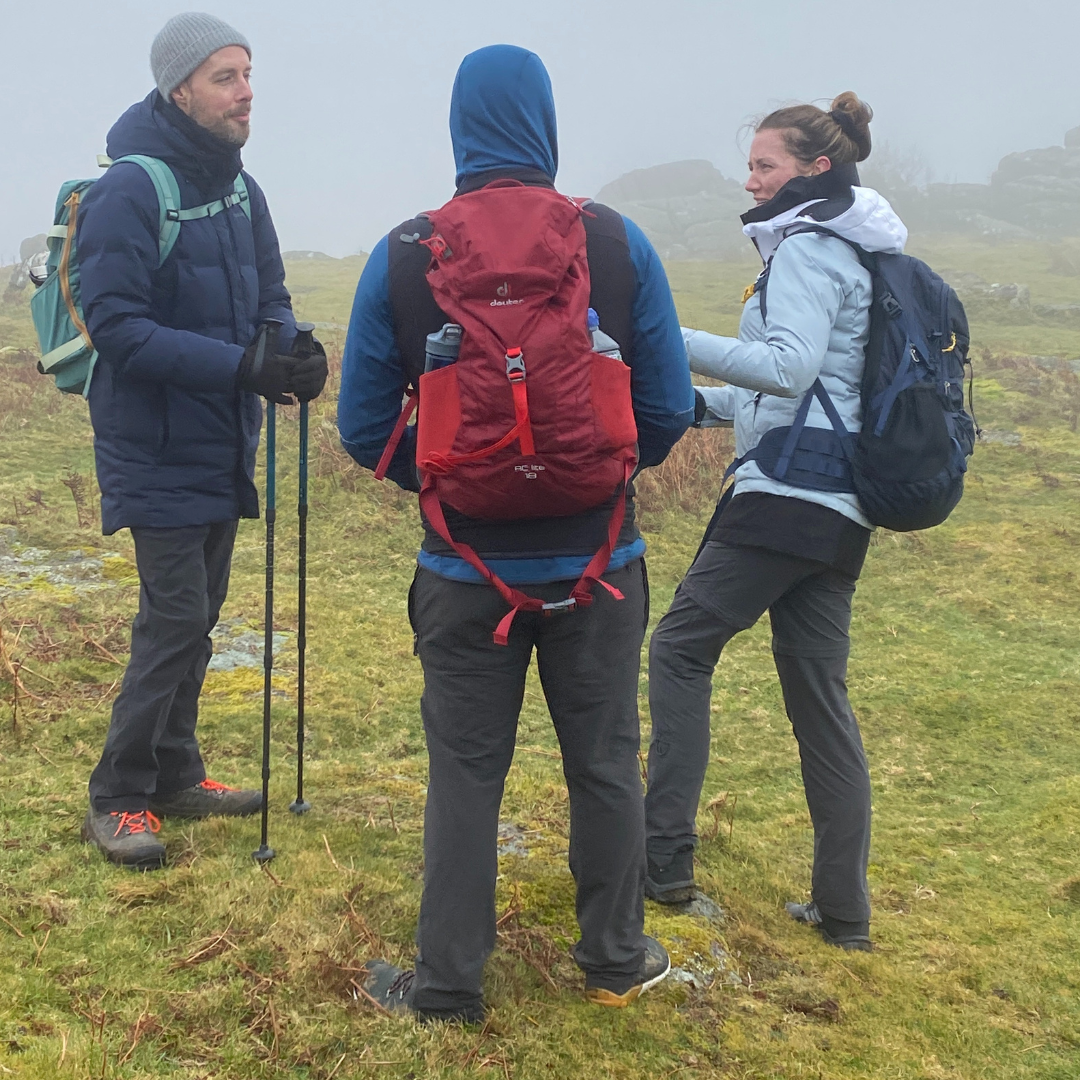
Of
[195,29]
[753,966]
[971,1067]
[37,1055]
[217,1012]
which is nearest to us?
[37,1055]

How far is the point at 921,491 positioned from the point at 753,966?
181 cm

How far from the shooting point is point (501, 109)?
272cm

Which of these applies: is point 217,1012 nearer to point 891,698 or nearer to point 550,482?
point 550,482

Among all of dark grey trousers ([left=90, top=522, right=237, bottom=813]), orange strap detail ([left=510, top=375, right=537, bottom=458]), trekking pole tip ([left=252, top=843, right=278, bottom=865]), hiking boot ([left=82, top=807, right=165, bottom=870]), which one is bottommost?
trekking pole tip ([left=252, top=843, right=278, bottom=865])

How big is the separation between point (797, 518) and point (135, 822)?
9.27ft

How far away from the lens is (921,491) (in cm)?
356

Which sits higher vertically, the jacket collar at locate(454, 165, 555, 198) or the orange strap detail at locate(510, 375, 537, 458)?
the jacket collar at locate(454, 165, 555, 198)

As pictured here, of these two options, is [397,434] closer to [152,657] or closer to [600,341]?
[600,341]

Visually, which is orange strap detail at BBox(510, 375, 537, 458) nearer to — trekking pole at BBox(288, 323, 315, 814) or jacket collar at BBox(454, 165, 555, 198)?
jacket collar at BBox(454, 165, 555, 198)

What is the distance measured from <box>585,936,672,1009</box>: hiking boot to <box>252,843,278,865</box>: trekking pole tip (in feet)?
4.63

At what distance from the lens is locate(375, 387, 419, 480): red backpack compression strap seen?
288cm

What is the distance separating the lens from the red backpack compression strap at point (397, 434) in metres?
2.88

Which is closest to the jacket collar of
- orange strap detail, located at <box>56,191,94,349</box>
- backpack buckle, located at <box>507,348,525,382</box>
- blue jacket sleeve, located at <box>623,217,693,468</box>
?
blue jacket sleeve, located at <box>623,217,693,468</box>

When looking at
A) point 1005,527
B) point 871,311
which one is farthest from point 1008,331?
point 871,311
